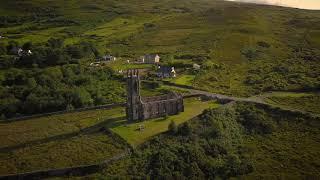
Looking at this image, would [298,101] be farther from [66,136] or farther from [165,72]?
[66,136]

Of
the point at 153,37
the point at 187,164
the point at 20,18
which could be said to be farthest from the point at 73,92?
the point at 20,18

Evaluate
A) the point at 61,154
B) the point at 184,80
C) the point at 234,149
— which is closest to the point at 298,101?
the point at 234,149

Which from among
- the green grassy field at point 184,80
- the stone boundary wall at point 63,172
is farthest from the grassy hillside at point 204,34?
the stone boundary wall at point 63,172

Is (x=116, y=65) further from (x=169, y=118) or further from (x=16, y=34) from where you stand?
(x=16, y=34)

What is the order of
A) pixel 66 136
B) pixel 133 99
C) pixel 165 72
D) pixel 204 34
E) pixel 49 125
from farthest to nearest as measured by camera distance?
pixel 204 34
pixel 165 72
pixel 49 125
pixel 133 99
pixel 66 136

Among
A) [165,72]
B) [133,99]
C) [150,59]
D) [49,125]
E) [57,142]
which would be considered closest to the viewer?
[57,142]

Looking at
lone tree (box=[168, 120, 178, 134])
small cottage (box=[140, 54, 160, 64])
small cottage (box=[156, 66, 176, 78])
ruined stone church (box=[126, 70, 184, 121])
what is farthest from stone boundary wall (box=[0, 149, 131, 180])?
small cottage (box=[140, 54, 160, 64])
